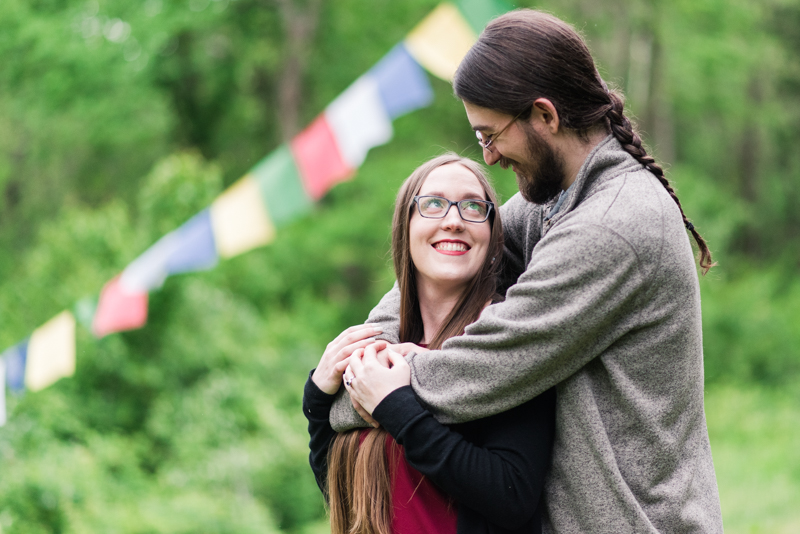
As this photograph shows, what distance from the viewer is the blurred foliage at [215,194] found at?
5887mm

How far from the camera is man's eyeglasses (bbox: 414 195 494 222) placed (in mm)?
2119

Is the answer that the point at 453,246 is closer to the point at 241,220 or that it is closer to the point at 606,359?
the point at 606,359

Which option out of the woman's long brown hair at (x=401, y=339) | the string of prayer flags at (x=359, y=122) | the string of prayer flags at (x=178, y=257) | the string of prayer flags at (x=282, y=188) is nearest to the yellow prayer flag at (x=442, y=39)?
the string of prayer flags at (x=359, y=122)

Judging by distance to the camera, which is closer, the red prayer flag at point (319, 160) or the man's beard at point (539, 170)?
the man's beard at point (539, 170)

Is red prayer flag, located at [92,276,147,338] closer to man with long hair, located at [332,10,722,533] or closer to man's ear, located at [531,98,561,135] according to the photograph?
man with long hair, located at [332,10,722,533]

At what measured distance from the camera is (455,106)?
41.2ft

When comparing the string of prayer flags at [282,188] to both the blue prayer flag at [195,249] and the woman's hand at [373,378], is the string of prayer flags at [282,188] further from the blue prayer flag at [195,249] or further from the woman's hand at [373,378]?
the woman's hand at [373,378]

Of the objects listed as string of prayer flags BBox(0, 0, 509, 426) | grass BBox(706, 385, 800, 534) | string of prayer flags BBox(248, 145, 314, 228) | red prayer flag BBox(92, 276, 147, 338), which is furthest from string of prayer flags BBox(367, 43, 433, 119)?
grass BBox(706, 385, 800, 534)

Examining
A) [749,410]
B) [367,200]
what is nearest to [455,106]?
[367,200]

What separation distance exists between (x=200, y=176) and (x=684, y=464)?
566 cm

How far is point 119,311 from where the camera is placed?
195 inches

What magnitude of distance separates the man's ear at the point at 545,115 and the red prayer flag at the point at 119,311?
12.3 feet

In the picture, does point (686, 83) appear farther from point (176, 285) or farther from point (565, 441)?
point (565, 441)

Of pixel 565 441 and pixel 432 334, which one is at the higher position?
pixel 432 334
